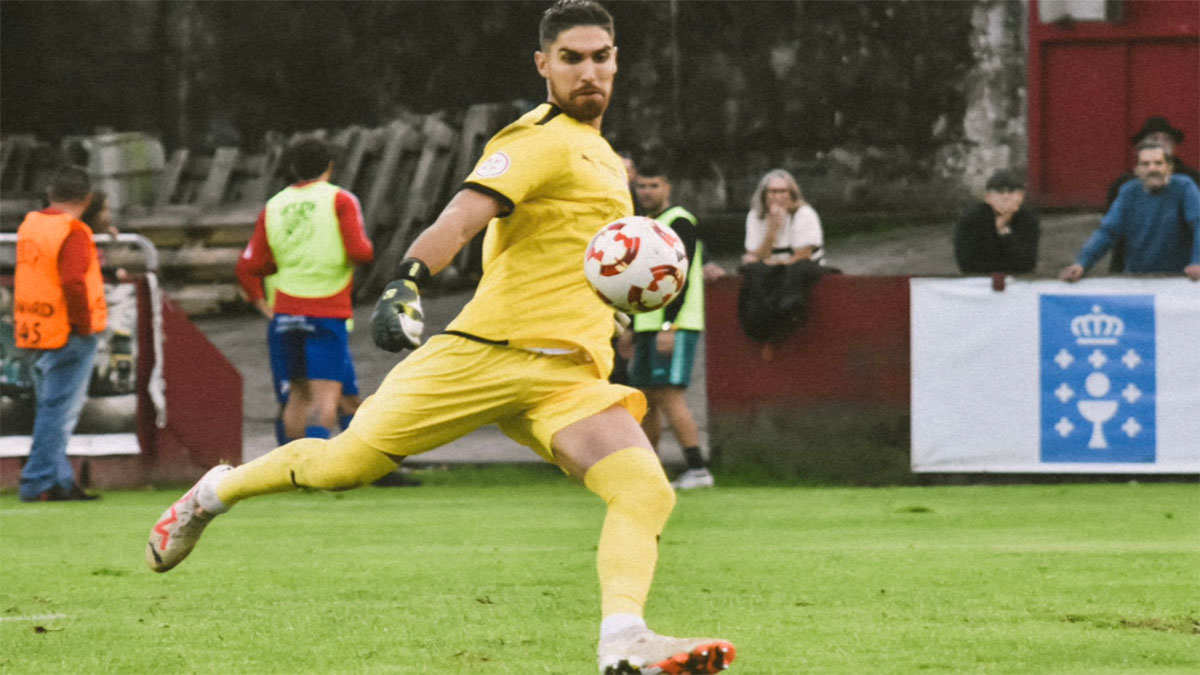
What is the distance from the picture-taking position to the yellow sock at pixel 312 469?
19.0 feet

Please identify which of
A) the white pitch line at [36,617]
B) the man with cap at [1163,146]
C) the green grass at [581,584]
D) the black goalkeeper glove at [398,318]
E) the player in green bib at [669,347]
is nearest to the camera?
the black goalkeeper glove at [398,318]

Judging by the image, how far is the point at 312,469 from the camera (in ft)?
19.3

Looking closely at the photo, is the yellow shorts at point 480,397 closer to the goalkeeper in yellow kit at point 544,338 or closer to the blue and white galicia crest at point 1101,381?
the goalkeeper in yellow kit at point 544,338

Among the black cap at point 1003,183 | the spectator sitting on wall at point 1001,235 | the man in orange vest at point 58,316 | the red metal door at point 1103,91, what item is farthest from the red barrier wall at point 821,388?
the red metal door at point 1103,91

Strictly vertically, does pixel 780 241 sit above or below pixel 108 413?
above

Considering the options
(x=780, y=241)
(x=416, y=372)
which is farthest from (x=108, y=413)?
(x=416, y=372)

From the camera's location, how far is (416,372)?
5.77m

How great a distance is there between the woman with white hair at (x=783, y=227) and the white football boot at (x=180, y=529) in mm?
6605

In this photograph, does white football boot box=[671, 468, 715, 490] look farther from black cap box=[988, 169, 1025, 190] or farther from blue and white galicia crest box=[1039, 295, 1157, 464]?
black cap box=[988, 169, 1025, 190]

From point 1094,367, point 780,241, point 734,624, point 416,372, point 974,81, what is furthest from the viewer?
point 974,81

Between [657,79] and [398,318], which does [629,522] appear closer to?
[398,318]

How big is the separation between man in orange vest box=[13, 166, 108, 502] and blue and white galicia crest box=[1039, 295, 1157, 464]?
5.56m

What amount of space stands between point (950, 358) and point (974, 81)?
12021 mm

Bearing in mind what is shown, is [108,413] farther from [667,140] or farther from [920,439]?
[667,140]
